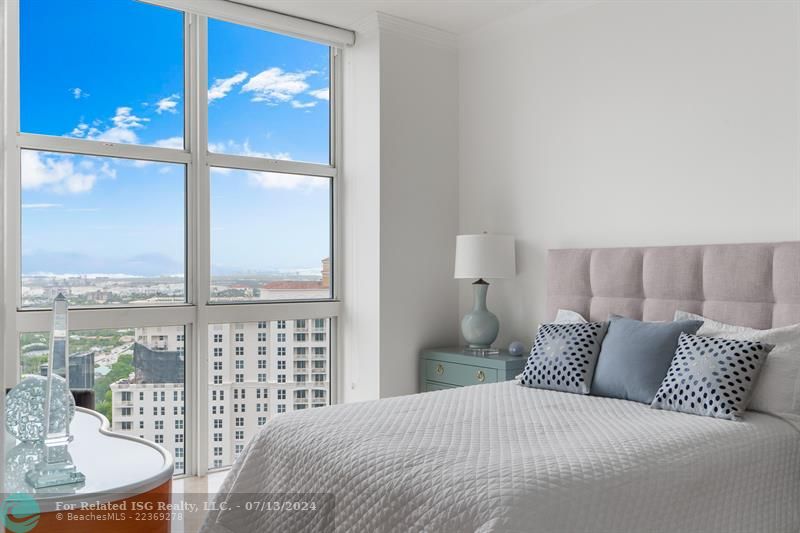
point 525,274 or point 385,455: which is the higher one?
point 525,274

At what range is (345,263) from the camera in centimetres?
436

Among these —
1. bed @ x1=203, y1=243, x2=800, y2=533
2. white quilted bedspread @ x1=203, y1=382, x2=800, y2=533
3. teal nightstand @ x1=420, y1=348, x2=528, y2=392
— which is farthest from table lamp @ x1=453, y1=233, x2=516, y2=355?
white quilted bedspread @ x1=203, y1=382, x2=800, y2=533

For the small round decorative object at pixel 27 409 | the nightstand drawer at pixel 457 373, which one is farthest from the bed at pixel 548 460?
the small round decorative object at pixel 27 409

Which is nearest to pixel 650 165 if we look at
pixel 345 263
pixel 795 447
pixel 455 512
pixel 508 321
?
pixel 508 321

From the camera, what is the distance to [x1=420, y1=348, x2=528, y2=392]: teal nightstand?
3639 millimetres

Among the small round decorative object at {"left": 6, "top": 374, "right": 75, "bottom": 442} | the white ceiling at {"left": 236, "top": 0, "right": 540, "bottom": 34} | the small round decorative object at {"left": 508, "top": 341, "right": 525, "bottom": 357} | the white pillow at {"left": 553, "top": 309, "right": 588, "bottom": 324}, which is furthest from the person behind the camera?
the white ceiling at {"left": 236, "top": 0, "right": 540, "bottom": 34}

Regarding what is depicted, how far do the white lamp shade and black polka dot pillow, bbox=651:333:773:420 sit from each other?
1391 mm

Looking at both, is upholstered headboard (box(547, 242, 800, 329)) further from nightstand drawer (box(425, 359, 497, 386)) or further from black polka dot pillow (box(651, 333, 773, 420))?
nightstand drawer (box(425, 359, 497, 386))

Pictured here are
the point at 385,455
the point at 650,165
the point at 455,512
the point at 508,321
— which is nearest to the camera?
the point at 455,512

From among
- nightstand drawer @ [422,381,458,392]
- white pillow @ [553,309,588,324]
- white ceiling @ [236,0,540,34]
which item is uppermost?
white ceiling @ [236,0,540,34]

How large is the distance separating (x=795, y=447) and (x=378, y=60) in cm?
298

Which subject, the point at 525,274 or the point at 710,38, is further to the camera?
the point at 525,274

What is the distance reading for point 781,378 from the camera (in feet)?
7.98

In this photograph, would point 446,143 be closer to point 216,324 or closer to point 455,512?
point 216,324
